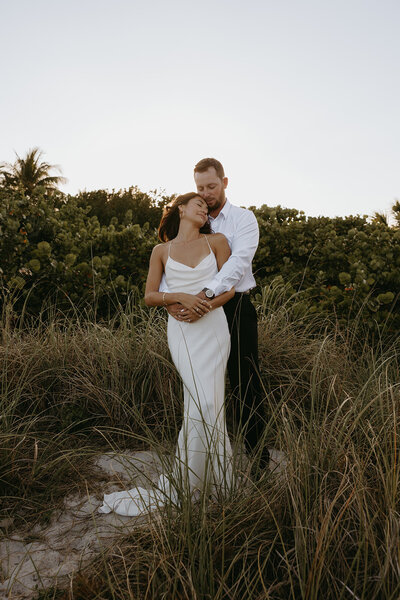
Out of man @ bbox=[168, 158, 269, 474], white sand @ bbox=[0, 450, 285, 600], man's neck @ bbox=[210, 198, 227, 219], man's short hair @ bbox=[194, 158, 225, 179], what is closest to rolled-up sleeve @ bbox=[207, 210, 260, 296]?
man @ bbox=[168, 158, 269, 474]

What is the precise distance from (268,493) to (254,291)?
14.4 ft

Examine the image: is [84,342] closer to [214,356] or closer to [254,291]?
[214,356]

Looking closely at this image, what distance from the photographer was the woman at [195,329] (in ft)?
11.2

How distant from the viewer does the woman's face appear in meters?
3.69

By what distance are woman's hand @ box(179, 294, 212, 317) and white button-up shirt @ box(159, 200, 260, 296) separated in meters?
0.11

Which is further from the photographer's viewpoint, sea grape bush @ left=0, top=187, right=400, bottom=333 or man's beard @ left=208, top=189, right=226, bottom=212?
sea grape bush @ left=0, top=187, right=400, bottom=333

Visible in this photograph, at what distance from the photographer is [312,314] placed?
6.15 metres

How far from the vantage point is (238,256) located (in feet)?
11.9

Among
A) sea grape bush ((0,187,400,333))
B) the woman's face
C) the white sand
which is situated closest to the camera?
the white sand

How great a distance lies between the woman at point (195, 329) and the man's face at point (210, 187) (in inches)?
5.0

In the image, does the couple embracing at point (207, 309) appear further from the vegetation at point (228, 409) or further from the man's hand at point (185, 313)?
the vegetation at point (228, 409)

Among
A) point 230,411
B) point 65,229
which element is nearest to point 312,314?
point 230,411

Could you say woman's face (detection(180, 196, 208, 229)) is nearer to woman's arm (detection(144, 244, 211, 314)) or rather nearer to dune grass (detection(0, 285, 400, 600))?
woman's arm (detection(144, 244, 211, 314))

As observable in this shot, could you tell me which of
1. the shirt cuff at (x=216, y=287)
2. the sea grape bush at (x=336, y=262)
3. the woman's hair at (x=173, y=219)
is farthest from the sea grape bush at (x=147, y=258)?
the shirt cuff at (x=216, y=287)
